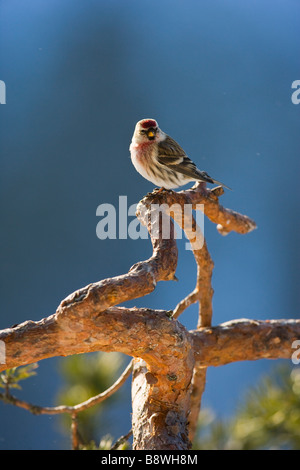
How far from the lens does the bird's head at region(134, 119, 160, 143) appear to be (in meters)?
1.51

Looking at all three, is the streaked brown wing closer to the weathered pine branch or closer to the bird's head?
the bird's head

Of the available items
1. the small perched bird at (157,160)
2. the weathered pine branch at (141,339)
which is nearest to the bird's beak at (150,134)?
the small perched bird at (157,160)

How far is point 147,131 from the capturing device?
1.52m

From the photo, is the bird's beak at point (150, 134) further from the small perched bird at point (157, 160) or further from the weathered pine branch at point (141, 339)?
the weathered pine branch at point (141, 339)

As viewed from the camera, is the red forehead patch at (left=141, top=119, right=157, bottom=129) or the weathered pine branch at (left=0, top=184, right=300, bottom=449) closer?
the weathered pine branch at (left=0, top=184, right=300, bottom=449)

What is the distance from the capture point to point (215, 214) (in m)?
1.53

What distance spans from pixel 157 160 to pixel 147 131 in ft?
0.30

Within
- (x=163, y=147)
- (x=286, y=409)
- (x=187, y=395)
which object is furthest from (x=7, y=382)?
(x=163, y=147)

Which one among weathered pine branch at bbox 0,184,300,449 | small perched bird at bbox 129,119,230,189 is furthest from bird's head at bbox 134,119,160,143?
weathered pine branch at bbox 0,184,300,449

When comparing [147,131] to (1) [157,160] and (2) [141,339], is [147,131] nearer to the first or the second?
(1) [157,160]

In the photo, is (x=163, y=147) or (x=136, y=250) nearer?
(x=163, y=147)

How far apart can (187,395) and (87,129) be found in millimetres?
1630

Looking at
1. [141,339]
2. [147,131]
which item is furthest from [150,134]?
[141,339]

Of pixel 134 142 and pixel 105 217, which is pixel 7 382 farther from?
pixel 105 217
